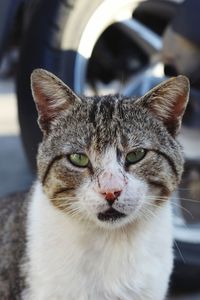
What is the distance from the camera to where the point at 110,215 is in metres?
2.48

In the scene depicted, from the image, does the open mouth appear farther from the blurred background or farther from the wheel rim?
the wheel rim

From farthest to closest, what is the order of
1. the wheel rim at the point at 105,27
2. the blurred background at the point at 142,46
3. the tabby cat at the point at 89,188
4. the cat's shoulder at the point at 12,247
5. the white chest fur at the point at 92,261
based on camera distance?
1. the wheel rim at the point at 105,27
2. the blurred background at the point at 142,46
3. the cat's shoulder at the point at 12,247
4. the white chest fur at the point at 92,261
5. the tabby cat at the point at 89,188

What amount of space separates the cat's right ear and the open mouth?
42 centimetres

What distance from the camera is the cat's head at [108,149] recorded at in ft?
8.08

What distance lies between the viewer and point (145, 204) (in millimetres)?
2545

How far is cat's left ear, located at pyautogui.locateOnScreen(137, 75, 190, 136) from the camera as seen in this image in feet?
8.52

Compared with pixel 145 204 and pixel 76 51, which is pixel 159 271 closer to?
pixel 145 204

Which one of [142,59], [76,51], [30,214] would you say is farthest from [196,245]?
[142,59]

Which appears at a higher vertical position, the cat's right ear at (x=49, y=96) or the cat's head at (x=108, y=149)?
the cat's right ear at (x=49, y=96)

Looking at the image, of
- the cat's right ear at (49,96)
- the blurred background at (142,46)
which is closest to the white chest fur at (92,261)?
the cat's right ear at (49,96)

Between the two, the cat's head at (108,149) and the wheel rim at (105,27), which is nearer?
the cat's head at (108,149)

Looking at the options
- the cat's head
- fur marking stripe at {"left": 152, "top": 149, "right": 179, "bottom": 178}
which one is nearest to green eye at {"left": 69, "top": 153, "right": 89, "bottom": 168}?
the cat's head

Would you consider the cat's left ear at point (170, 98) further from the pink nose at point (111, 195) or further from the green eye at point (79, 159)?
the pink nose at point (111, 195)

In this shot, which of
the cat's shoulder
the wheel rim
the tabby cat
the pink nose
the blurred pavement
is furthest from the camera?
the blurred pavement
